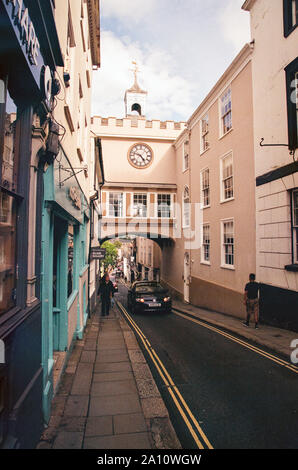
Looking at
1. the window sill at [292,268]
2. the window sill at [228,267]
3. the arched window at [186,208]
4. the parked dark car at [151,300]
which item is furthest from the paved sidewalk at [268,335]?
the arched window at [186,208]

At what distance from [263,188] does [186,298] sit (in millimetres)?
12013

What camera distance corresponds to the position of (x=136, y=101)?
29453 millimetres

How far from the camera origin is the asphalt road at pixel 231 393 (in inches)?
154

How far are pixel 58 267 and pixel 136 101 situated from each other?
26866mm

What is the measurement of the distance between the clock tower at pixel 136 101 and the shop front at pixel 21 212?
27410 mm

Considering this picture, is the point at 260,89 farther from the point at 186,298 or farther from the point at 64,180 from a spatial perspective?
the point at 186,298

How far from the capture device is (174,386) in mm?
5637

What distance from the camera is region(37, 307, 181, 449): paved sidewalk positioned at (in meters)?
3.75

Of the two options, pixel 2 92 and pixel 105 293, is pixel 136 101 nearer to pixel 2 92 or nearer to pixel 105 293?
pixel 105 293

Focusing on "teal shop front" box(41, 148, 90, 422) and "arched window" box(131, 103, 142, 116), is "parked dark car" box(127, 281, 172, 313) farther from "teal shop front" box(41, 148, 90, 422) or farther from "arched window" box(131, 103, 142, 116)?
"arched window" box(131, 103, 142, 116)

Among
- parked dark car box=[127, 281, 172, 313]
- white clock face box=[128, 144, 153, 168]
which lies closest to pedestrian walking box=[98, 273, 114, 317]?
parked dark car box=[127, 281, 172, 313]

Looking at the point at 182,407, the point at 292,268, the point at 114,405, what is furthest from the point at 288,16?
the point at 114,405

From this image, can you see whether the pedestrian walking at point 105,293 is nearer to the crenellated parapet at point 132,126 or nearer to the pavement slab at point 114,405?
the pavement slab at point 114,405

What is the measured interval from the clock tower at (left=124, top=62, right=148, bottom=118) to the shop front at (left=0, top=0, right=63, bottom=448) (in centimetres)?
2741
